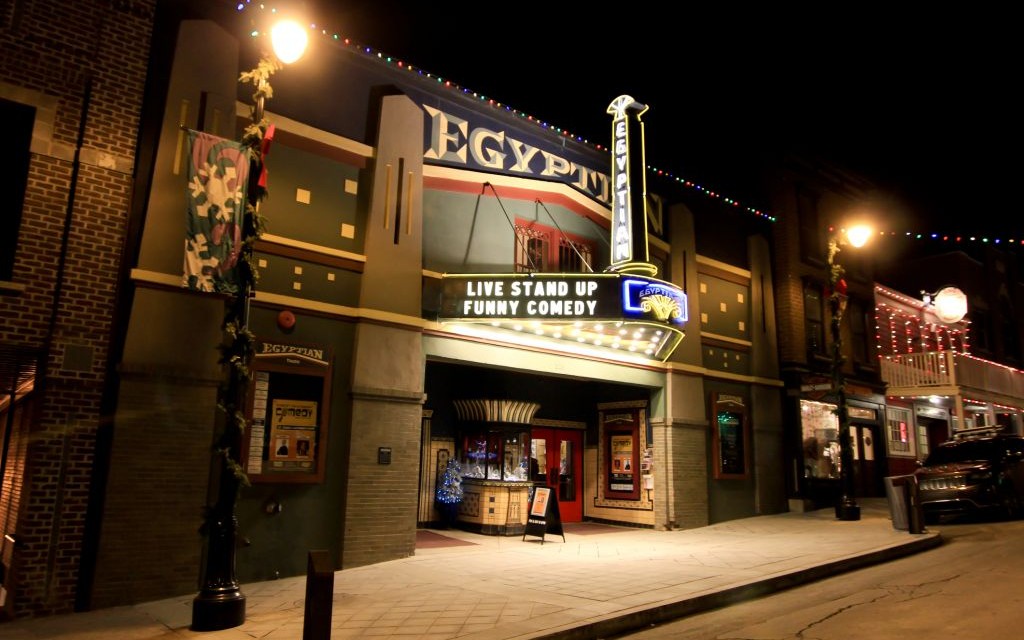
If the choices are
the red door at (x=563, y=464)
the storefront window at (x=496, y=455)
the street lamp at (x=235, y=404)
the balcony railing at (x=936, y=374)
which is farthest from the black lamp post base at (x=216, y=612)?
the balcony railing at (x=936, y=374)

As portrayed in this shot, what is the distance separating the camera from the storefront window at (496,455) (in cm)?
1543

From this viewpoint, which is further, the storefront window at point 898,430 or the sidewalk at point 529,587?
the storefront window at point 898,430

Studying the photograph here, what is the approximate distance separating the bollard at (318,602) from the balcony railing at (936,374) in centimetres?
2258

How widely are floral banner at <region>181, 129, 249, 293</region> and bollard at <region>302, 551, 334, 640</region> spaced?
3822mm

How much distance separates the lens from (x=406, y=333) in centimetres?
1210

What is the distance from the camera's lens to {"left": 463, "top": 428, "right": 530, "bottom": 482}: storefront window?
15430 mm

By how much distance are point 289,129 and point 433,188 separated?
9.71 feet

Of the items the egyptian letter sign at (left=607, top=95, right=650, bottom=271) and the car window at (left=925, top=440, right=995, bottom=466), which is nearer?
the egyptian letter sign at (left=607, top=95, right=650, bottom=271)

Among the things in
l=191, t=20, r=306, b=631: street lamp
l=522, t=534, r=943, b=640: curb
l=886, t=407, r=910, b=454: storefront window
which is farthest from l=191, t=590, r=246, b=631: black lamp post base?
l=886, t=407, r=910, b=454: storefront window

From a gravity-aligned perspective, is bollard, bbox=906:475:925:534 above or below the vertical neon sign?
below

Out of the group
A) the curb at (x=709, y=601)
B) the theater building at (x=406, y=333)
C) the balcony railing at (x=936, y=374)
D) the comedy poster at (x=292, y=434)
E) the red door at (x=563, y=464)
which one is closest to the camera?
the curb at (x=709, y=601)

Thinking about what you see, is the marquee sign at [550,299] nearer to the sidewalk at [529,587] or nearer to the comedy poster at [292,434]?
the comedy poster at [292,434]

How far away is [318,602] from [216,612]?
2.07m

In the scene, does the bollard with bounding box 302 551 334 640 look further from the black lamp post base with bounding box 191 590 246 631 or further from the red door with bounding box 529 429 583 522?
the red door with bounding box 529 429 583 522
